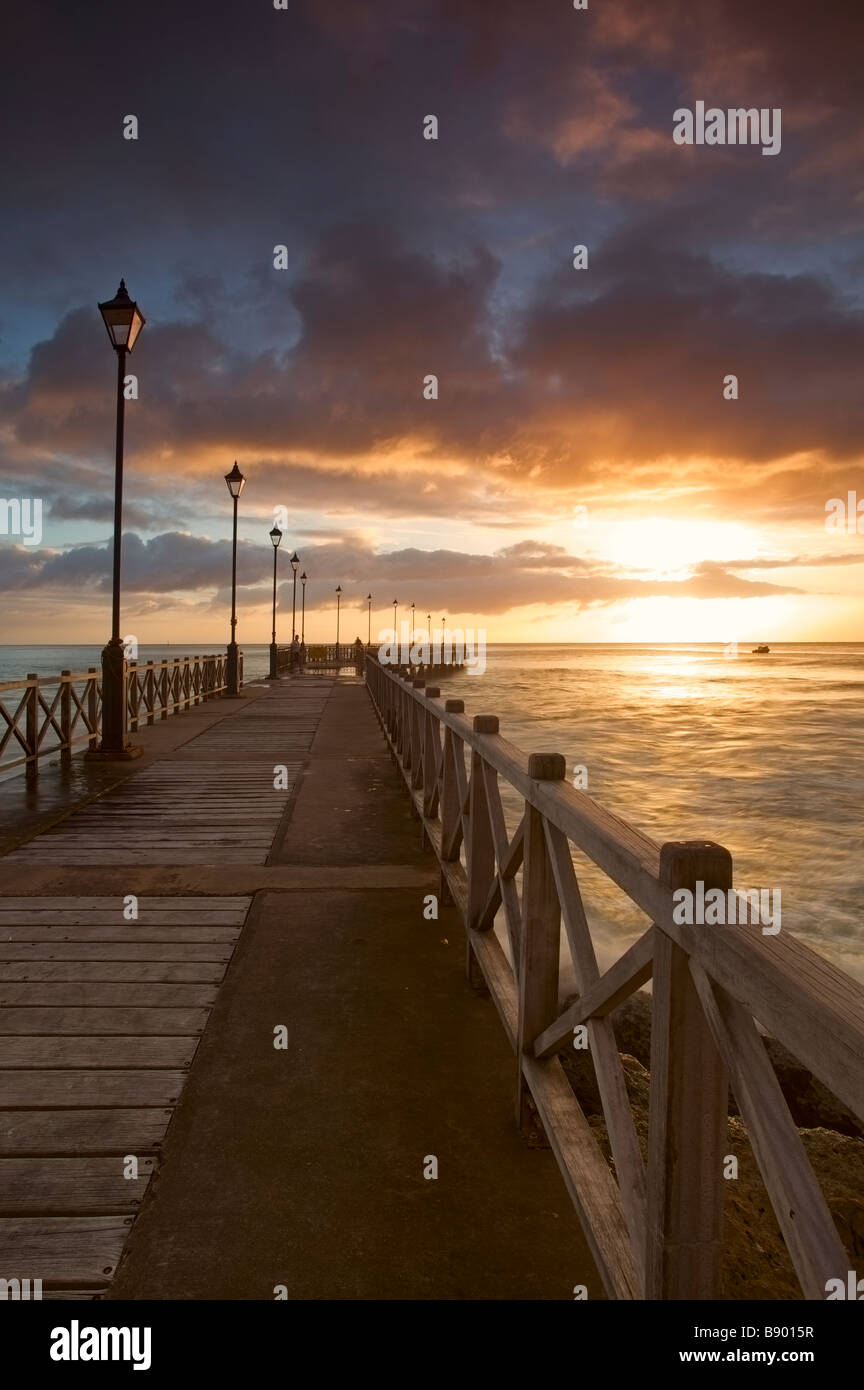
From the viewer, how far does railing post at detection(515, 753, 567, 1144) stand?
285 cm

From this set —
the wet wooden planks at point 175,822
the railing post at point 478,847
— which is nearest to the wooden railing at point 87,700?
the wet wooden planks at point 175,822

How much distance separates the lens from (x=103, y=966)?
4.18 meters

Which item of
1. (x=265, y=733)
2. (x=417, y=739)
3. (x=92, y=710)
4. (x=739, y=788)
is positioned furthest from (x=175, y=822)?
(x=739, y=788)

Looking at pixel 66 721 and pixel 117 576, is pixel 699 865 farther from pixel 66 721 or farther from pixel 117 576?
pixel 66 721

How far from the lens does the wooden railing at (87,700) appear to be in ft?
31.0

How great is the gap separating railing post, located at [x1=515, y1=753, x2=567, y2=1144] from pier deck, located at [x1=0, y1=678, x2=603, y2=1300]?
0.34 m

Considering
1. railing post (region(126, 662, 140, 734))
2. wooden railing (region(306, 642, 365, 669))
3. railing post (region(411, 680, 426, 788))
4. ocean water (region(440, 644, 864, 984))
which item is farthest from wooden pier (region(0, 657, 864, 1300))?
wooden railing (region(306, 642, 365, 669))

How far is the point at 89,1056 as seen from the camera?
3316 mm

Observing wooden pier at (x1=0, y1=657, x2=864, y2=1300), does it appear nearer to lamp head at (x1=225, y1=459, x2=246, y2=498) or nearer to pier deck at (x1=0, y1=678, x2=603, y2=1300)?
pier deck at (x1=0, y1=678, x2=603, y2=1300)

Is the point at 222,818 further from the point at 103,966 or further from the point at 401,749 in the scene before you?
the point at 103,966

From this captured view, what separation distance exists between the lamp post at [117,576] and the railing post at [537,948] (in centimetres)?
900

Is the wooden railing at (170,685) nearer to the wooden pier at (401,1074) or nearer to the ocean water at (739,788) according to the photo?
the ocean water at (739,788)

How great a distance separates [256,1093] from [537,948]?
→ 124 cm
